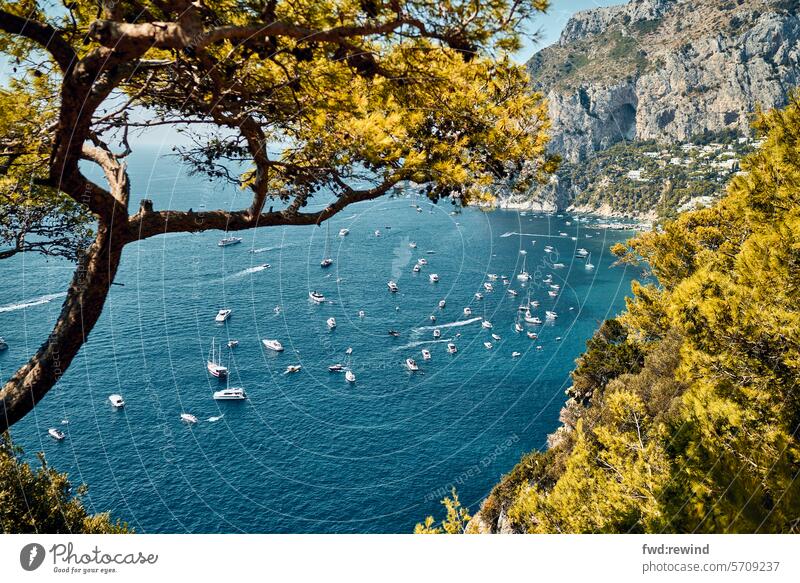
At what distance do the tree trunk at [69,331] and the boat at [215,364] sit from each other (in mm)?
Result: 35738

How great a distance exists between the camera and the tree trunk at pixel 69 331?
4.13 m

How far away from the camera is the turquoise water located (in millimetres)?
28641

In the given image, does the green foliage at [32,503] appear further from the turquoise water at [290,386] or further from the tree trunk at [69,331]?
the turquoise water at [290,386]

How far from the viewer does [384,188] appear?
518 centimetres

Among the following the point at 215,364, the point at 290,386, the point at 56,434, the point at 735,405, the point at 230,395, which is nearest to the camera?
the point at 735,405

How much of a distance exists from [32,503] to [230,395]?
2473 cm

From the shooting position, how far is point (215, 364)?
131ft

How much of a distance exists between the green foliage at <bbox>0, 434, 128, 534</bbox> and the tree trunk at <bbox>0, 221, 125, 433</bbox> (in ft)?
25.5

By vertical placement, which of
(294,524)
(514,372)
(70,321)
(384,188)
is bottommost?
(294,524)

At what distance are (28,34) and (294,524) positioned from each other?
2742cm

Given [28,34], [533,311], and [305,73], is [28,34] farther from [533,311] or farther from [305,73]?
[533,311]
